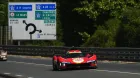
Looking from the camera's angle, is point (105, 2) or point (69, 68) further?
point (105, 2)

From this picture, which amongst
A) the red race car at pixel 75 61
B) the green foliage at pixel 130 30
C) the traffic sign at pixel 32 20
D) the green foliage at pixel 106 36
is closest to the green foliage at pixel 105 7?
the green foliage at pixel 106 36

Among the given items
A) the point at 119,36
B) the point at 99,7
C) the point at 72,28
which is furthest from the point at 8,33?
the point at 119,36

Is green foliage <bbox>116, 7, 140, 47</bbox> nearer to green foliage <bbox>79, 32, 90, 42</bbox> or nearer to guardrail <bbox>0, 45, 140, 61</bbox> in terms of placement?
guardrail <bbox>0, 45, 140, 61</bbox>

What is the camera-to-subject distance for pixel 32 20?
163ft

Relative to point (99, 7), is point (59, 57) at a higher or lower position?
lower

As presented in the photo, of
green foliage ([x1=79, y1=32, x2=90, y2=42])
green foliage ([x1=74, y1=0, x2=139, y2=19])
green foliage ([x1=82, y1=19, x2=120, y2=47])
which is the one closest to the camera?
green foliage ([x1=82, y1=19, x2=120, y2=47])

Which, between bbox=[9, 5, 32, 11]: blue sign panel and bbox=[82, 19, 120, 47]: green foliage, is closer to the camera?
bbox=[82, 19, 120, 47]: green foliage

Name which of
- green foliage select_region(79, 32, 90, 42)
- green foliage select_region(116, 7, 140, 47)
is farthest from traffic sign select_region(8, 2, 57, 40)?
green foliage select_region(116, 7, 140, 47)

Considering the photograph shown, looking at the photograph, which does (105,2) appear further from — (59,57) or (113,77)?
(113,77)

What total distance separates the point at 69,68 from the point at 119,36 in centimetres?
1381

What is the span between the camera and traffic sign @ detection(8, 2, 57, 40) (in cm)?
4909

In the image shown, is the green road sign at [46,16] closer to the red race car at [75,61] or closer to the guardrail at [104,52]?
the guardrail at [104,52]

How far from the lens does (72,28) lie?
51.0 meters

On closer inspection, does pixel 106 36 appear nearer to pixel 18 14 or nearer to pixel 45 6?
pixel 45 6
